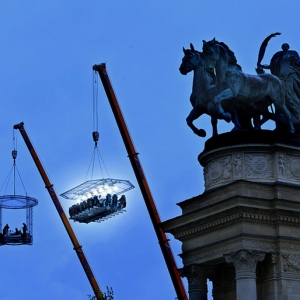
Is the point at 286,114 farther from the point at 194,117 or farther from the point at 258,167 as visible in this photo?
the point at 194,117

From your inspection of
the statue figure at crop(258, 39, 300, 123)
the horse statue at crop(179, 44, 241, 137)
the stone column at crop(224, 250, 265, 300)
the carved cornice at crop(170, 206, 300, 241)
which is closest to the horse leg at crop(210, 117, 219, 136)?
the horse statue at crop(179, 44, 241, 137)

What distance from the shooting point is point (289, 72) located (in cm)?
4041

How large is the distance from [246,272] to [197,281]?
343 centimetres

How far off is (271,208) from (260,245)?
56.0 inches

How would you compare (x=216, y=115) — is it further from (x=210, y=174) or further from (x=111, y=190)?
(x=111, y=190)

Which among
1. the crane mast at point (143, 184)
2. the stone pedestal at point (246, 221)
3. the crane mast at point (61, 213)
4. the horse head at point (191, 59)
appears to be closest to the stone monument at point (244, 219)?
the stone pedestal at point (246, 221)

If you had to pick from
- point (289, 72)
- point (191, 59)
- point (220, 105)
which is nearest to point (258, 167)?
point (220, 105)

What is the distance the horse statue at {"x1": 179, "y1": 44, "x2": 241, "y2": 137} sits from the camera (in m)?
39.2

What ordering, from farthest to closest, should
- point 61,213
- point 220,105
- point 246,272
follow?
point 61,213 < point 220,105 < point 246,272

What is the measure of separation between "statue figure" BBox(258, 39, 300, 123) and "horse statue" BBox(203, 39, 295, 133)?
28.6 inches

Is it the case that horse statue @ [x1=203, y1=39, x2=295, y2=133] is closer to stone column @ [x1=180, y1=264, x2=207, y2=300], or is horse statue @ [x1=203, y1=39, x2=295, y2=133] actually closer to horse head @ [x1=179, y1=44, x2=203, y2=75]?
horse head @ [x1=179, y1=44, x2=203, y2=75]

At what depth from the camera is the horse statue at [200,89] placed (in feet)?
129

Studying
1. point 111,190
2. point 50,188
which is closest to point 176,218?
point 111,190

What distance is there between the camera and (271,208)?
36562 mm
